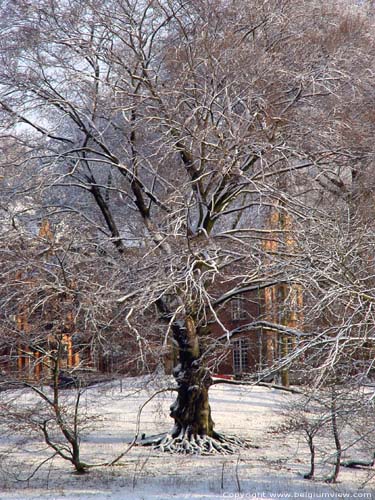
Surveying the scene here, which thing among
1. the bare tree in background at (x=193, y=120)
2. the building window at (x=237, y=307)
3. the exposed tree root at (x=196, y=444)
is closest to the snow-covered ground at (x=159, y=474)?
the exposed tree root at (x=196, y=444)

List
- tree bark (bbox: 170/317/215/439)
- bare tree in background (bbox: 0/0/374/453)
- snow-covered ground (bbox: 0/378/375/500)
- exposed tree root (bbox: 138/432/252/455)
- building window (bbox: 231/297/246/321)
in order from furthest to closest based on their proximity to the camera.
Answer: building window (bbox: 231/297/246/321) → tree bark (bbox: 170/317/215/439) → exposed tree root (bbox: 138/432/252/455) → bare tree in background (bbox: 0/0/374/453) → snow-covered ground (bbox: 0/378/375/500)

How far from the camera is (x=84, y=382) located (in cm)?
1198

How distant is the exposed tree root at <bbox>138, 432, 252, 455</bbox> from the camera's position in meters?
14.5

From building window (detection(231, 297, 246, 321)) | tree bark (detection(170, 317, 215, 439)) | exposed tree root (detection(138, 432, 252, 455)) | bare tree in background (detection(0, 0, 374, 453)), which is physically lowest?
exposed tree root (detection(138, 432, 252, 455))

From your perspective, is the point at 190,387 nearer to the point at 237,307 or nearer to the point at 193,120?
the point at 237,307

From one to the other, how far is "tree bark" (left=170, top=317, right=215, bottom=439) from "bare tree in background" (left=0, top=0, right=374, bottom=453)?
3 centimetres

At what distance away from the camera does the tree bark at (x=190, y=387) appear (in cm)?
1489

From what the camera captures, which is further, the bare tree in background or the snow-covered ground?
the bare tree in background

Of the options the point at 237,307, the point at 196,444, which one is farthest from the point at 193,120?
the point at 196,444

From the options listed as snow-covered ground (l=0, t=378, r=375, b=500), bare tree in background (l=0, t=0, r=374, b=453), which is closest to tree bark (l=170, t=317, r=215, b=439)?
bare tree in background (l=0, t=0, r=374, b=453)

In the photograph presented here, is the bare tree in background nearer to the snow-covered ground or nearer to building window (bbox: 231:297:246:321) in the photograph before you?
the snow-covered ground

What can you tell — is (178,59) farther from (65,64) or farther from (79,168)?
(79,168)

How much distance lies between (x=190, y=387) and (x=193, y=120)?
578cm

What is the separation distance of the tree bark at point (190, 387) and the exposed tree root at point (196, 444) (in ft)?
0.44
